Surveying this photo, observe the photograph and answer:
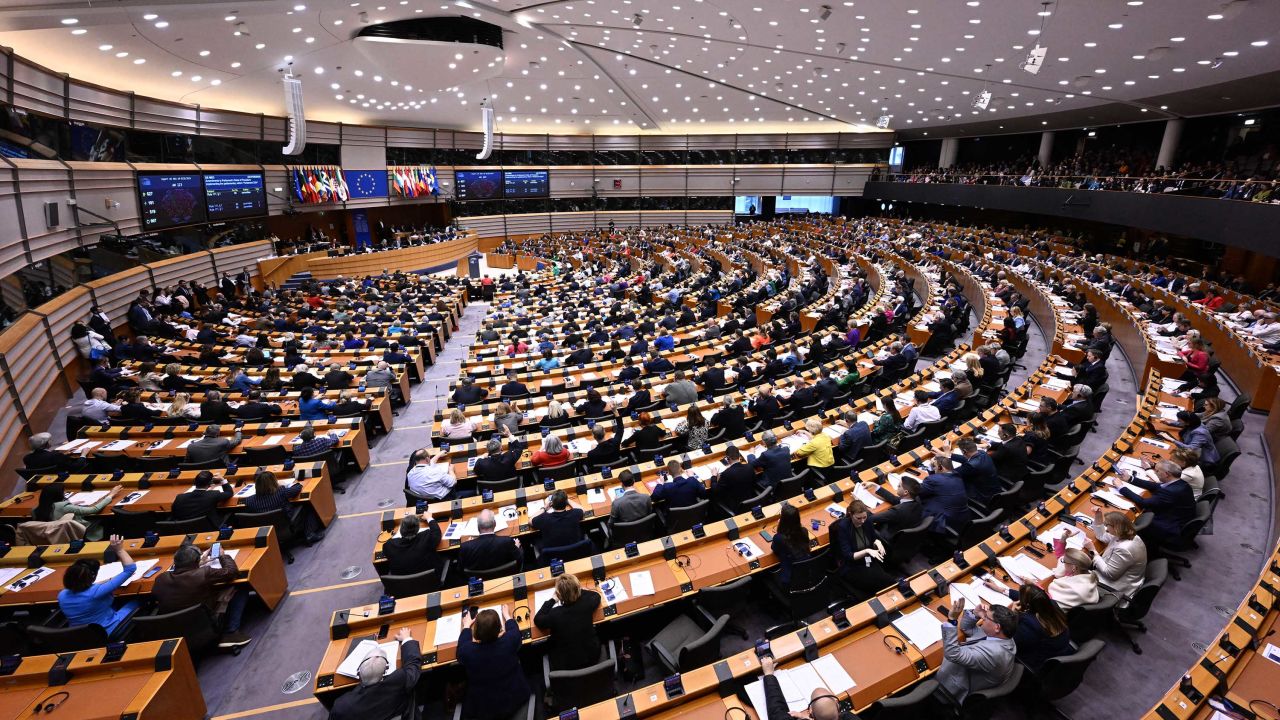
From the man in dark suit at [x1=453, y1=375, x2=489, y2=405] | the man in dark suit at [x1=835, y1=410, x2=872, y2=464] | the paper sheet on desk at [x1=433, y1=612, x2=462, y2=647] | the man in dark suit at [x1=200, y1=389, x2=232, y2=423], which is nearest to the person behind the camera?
the paper sheet on desk at [x1=433, y1=612, x2=462, y2=647]

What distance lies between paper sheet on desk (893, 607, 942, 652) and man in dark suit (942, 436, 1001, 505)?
7.66 feet

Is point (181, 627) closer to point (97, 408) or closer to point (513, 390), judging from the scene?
point (513, 390)

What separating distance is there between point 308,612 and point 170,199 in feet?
62.8

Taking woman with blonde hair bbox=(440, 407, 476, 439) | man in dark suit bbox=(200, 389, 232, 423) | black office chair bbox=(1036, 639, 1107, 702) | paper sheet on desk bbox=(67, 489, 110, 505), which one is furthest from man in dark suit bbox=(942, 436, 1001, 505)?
man in dark suit bbox=(200, 389, 232, 423)

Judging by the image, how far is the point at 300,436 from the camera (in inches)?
345

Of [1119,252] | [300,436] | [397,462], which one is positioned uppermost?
[1119,252]

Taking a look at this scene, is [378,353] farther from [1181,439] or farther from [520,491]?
[1181,439]

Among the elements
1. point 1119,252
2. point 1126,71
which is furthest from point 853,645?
point 1119,252

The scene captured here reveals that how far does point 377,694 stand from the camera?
3965 millimetres

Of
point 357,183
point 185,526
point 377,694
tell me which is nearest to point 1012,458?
point 377,694

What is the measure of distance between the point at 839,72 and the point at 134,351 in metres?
23.0

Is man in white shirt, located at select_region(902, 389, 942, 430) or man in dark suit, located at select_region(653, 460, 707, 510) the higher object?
man in white shirt, located at select_region(902, 389, 942, 430)

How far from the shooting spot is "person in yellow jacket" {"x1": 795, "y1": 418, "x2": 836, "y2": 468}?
746 centimetres

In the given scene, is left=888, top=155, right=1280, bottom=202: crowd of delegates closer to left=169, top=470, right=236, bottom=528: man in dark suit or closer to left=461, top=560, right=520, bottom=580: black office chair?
left=461, top=560, right=520, bottom=580: black office chair
